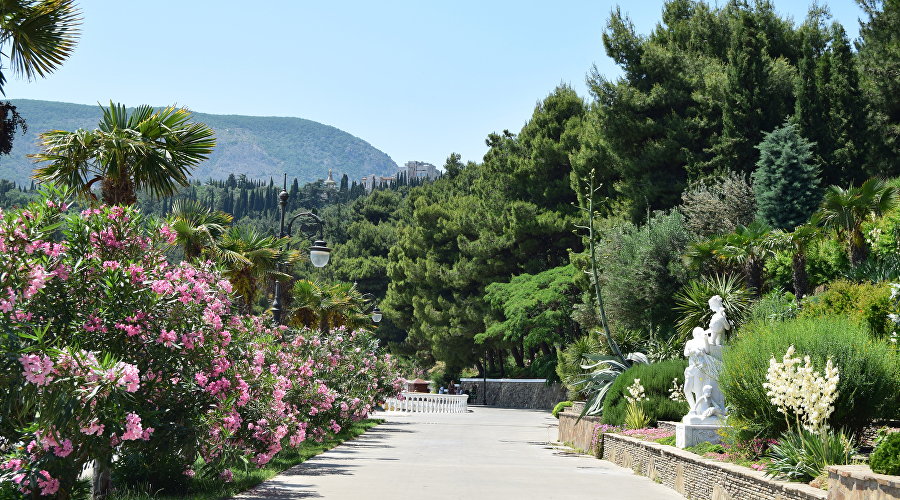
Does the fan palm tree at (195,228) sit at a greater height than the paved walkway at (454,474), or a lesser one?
greater

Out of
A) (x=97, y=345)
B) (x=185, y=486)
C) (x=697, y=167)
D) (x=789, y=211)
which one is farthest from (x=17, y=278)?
(x=697, y=167)

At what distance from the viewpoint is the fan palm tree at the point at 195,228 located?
A: 63.6 ft

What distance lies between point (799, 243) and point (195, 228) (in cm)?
1650

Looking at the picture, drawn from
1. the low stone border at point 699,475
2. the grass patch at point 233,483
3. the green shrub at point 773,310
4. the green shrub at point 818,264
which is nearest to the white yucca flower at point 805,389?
the low stone border at point 699,475

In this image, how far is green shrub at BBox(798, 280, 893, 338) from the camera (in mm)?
16375

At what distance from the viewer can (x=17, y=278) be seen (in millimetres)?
7043

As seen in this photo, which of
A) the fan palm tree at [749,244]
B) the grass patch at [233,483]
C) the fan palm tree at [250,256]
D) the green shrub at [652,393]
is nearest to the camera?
the grass patch at [233,483]

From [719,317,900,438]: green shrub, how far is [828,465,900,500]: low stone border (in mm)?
2886

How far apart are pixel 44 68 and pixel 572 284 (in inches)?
1468

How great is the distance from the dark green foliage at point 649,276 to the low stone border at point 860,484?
25093mm

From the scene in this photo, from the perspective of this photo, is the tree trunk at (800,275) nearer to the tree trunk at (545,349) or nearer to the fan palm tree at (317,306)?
the fan palm tree at (317,306)

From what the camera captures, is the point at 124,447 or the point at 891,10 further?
the point at 891,10

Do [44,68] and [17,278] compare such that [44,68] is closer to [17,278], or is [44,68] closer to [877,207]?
[17,278]

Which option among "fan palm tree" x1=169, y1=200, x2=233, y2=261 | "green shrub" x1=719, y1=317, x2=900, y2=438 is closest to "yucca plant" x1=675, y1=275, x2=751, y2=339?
"green shrub" x1=719, y1=317, x2=900, y2=438
